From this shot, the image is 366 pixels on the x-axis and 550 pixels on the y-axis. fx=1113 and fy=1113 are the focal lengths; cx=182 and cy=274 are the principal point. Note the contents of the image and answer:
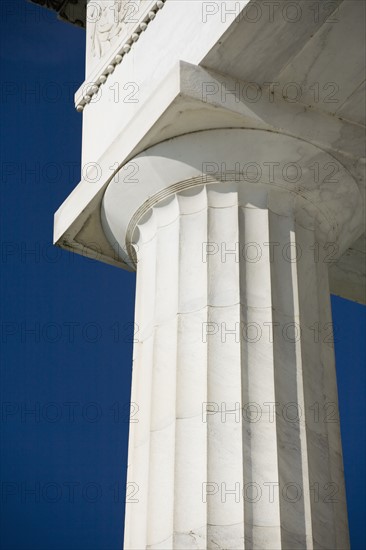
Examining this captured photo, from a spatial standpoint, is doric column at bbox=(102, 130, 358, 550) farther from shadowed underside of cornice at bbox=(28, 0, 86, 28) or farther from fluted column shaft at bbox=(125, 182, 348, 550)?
shadowed underside of cornice at bbox=(28, 0, 86, 28)

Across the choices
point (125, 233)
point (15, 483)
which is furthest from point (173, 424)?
point (15, 483)

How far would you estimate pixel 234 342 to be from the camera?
62.4 ft

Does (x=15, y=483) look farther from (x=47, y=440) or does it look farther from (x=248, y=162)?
(x=248, y=162)

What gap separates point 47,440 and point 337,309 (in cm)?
1286

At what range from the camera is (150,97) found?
68.3 feet

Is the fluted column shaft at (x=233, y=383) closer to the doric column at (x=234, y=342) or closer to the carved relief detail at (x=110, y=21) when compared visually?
the doric column at (x=234, y=342)

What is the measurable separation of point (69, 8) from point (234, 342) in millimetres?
13752

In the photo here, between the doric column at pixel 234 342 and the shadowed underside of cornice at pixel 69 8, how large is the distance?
916cm

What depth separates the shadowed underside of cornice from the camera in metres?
29.2

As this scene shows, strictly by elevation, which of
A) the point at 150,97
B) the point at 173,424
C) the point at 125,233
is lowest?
the point at 173,424

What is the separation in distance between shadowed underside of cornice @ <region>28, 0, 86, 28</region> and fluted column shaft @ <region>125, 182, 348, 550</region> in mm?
9916

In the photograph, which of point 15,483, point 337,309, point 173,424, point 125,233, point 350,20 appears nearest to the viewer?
point 173,424

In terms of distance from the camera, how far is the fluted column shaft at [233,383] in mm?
17828

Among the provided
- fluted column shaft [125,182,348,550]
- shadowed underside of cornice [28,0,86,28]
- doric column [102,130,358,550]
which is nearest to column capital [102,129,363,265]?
doric column [102,130,358,550]
